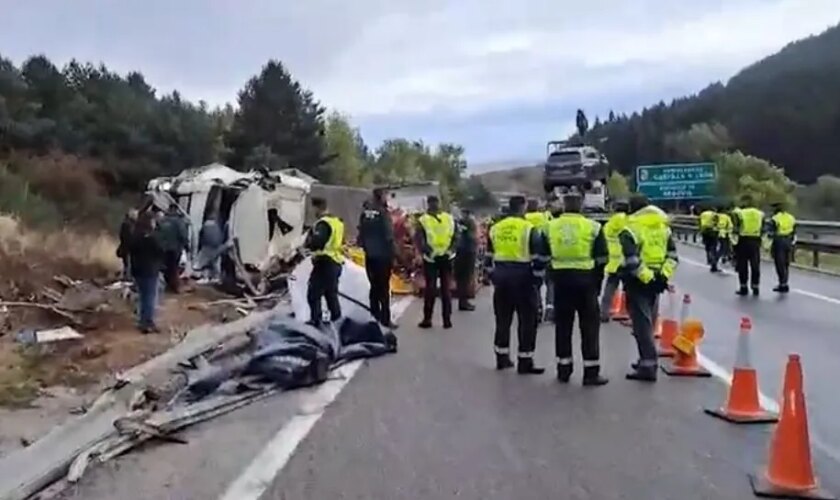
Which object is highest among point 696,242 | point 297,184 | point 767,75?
point 767,75

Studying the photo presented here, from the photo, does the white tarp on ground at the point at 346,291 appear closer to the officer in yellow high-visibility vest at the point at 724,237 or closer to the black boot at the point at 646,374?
the black boot at the point at 646,374

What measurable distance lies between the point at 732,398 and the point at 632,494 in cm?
269

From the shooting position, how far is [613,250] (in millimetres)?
13492

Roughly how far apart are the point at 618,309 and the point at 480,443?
31.1ft

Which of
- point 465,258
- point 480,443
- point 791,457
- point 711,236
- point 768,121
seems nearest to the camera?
point 791,457

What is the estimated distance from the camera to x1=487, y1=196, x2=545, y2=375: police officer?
36.4ft

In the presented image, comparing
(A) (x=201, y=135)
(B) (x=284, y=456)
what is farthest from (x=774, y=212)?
(A) (x=201, y=135)

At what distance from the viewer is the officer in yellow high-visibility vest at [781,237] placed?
67.8 feet

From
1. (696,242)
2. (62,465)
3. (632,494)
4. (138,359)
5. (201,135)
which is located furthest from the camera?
(201,135)

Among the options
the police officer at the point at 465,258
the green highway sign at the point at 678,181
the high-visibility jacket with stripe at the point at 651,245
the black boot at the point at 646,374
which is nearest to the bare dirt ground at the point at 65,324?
the police officer at the point at 465,258

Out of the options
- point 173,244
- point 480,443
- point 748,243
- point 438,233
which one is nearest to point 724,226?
point 748,243

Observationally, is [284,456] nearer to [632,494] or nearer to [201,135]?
[632,494]

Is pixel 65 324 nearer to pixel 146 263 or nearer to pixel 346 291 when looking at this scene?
pixel 146 263

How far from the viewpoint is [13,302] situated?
16.1m
